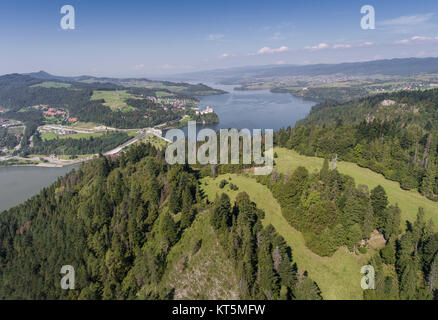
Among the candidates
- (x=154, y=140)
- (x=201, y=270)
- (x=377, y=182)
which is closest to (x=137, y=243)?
(x=201, y=270)

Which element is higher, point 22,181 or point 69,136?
point 69,136

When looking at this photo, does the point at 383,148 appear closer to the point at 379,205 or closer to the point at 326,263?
the point at 379,205

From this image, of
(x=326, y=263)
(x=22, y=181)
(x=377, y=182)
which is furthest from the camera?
(x=22, y=181)

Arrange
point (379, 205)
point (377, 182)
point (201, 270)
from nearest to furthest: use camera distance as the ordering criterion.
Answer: point (201, 270) → point (379, 205) → point (377, 182)

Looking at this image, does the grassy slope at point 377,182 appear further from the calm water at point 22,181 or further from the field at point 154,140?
the calm water at point 22,181

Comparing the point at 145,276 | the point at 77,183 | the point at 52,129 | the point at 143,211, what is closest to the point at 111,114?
the point at 52,129

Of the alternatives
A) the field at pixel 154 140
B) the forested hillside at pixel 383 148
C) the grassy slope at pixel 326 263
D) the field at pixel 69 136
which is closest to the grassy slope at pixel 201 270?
the grassy slope at pixel 326 263

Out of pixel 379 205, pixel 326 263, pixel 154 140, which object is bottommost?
pixel 326 263
